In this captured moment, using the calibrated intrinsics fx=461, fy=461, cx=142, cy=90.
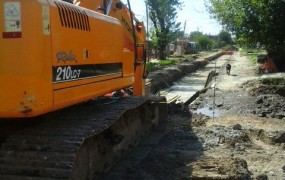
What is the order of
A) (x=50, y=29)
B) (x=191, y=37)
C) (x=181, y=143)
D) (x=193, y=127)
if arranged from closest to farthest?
(x=50, y=29)
(x=181, y=143)
(x=193, y=127)
(x=191, y=37)

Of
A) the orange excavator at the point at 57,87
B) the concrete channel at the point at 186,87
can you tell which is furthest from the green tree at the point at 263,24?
the orange excavator at the point at 57,87

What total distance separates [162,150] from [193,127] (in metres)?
3.02

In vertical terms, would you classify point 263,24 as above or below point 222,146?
above

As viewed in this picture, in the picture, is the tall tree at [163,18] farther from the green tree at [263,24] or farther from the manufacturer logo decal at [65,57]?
the manufacturer logo decal at [65,57]

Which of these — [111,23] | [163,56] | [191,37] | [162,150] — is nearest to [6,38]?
[111,23]

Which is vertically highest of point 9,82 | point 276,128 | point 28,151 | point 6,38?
point 6,38

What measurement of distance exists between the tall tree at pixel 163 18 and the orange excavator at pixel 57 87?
4245 cm

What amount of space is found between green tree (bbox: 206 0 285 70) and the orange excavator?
76.5 feet

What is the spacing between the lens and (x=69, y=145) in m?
5.21

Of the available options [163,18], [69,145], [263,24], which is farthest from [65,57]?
[163,18]

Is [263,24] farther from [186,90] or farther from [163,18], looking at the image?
[163,18]

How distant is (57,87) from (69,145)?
670 mm

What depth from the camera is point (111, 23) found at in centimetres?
714

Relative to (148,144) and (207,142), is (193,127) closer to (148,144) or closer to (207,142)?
(207,142)
